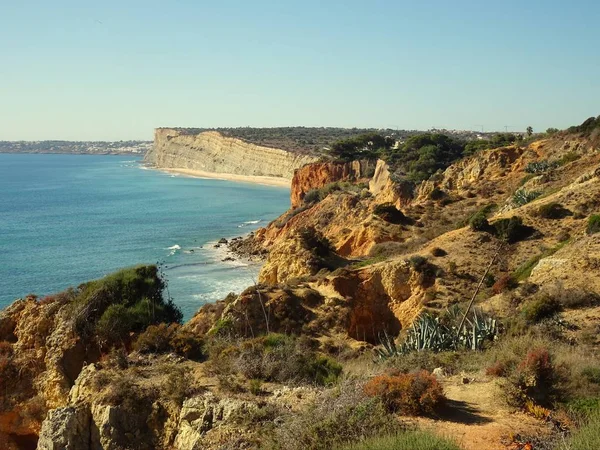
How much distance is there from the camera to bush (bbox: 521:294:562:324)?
14.7m

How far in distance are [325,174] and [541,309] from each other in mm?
54211

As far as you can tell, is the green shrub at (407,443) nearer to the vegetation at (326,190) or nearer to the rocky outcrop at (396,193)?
the rocky outcrop at (396,193)

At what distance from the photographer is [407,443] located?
22.6 ft

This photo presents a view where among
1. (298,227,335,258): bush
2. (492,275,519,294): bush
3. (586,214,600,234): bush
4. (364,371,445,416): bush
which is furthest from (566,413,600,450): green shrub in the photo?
(298,227,335,258): bush

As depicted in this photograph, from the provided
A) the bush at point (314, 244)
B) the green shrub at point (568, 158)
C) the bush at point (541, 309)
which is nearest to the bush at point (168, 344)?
the bush at point (541, 309)

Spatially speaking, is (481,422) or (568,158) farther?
(568,158)

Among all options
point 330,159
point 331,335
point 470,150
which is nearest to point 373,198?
point 470,150

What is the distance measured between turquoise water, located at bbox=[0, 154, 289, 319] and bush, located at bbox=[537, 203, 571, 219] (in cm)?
2029

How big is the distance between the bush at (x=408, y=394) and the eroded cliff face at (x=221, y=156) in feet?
312

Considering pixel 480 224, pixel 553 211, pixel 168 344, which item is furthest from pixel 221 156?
pixel 168 344

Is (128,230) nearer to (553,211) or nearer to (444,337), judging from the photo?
(553,211)

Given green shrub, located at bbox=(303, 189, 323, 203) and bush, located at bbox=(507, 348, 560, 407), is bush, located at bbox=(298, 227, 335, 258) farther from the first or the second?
green shrub, located at bbox=(303, 189, 323, 203)

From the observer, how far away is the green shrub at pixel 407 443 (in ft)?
22.3

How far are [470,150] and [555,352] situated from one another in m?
52.3
